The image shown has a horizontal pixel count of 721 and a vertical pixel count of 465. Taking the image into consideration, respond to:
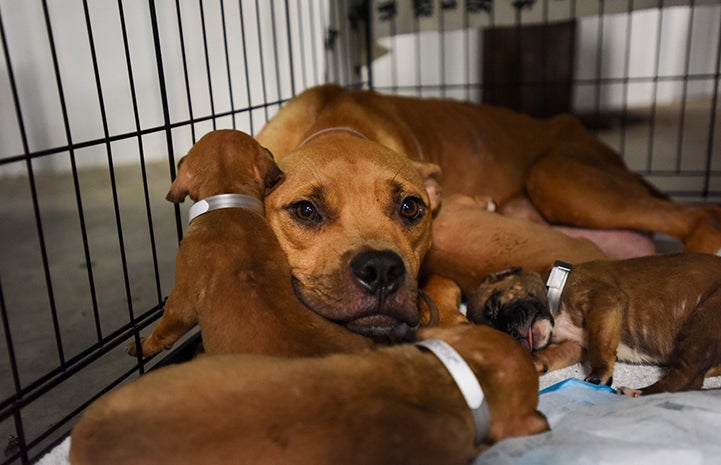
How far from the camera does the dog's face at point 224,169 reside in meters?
2.31

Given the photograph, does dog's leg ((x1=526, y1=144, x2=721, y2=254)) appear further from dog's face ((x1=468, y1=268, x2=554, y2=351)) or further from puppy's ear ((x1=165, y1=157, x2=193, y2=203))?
puppy's ear ((x1=165, y1=157, x2=193, y2=203))

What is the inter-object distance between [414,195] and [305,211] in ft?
1.44

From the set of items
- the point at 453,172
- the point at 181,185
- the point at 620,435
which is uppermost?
the point at 181,185

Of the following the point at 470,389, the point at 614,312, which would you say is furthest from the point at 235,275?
the point at 614,312

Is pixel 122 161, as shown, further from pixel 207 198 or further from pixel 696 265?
pixel 696 265

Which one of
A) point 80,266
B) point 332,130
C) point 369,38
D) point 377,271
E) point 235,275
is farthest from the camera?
point 369,38

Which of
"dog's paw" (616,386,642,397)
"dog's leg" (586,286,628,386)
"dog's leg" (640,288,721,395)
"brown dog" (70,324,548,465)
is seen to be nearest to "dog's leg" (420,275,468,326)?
"dog's leg" (586,286,628,386)

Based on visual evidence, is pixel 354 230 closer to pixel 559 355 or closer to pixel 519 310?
pixel 519 310

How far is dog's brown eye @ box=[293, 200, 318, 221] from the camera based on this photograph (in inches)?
92.1

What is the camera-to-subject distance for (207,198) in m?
2.26

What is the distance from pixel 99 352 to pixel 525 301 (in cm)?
155

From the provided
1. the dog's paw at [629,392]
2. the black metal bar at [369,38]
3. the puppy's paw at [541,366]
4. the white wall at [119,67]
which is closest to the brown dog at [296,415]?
the dog's paw at [629,392]

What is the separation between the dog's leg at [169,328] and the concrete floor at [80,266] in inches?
8.4

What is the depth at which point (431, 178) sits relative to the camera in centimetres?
296
